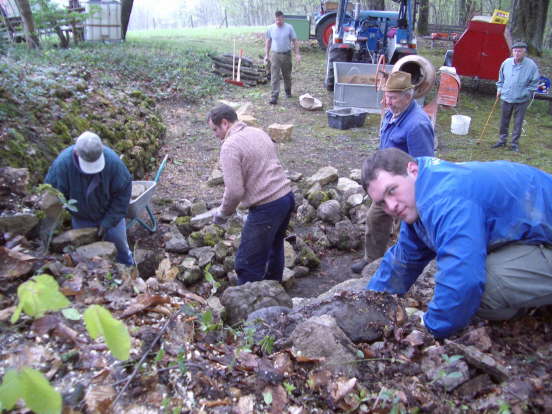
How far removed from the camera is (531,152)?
8.18 meters

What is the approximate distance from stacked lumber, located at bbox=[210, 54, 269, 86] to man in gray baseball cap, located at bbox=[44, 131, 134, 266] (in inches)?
350

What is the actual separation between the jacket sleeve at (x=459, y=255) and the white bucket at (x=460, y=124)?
7.69 metres


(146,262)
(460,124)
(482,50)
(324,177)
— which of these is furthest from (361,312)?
(482,50)

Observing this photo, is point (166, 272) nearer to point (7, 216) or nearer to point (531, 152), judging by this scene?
point (7, 216)

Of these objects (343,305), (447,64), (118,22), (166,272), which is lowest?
(166,272)

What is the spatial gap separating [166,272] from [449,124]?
7756mm

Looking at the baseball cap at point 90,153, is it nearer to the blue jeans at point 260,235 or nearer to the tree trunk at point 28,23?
the blue jeans at point 260,235

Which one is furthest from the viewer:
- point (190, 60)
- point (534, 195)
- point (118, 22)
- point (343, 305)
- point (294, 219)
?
point (118, 22)

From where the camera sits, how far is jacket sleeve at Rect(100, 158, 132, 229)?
3.84 metres

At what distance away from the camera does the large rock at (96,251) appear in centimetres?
325

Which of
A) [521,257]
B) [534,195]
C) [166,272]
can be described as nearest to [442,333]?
[521,257]

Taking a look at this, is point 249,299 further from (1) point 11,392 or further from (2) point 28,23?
(2) point 28,23

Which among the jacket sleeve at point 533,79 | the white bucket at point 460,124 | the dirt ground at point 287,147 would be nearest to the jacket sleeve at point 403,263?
the dirt ground at point 287,147

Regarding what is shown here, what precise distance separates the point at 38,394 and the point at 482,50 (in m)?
12.0
